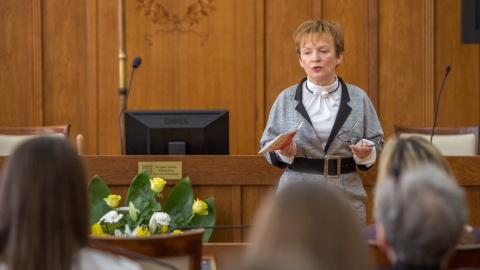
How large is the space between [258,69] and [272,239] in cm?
539

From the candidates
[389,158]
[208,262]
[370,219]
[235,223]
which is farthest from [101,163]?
[389,158]

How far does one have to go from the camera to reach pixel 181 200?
12.5ft

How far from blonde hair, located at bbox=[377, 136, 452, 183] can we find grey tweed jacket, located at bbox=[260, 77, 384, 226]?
4.85 ft

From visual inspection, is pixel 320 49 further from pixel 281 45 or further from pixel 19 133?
pixel 281 45

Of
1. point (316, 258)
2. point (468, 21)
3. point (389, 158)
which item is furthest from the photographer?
point (468, 21)

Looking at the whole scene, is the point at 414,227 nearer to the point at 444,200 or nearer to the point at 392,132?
the point at 444,200

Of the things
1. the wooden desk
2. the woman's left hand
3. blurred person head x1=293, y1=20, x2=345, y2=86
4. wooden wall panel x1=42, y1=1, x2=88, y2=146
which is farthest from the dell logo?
wooden wall panel x1=42, y1=1, x2=88, y2=146

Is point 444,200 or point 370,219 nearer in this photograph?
point 444,200

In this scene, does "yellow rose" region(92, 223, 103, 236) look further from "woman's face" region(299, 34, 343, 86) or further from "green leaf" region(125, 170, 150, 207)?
"woman's face" region(299, 34, 343, 86)

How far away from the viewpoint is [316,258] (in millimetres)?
1276

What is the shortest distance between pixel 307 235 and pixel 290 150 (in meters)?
2.20

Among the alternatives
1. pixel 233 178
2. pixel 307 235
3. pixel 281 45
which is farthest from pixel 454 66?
pixel 307 235

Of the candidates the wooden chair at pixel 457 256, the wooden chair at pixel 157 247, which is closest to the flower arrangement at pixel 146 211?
the wooden chair at pixel 157 247

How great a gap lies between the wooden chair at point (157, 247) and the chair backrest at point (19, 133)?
107 inches
